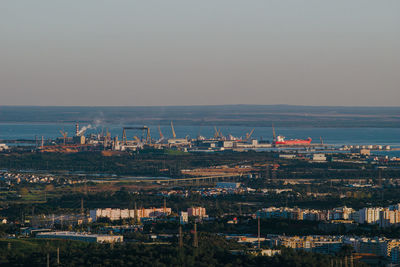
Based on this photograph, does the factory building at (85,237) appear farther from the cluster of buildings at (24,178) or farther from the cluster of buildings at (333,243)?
A: the cluster of buildings at (24,178)

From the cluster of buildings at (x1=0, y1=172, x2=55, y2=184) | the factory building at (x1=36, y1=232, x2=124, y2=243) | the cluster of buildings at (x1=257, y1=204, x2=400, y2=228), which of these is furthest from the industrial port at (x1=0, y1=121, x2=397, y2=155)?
the factory building at (x1=36, y1=232, x2=124, y2=243)

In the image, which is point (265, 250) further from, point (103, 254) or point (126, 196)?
point (126, 196)

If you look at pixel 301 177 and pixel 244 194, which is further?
pixel 301 177

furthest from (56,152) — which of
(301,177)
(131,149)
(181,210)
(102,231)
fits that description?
(102,231)

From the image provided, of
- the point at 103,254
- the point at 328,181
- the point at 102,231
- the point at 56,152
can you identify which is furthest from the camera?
the point at 56,152

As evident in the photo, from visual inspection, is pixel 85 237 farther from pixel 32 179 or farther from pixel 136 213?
pixel 32 179

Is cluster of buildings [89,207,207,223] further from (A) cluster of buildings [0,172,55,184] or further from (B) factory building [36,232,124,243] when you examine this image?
(A) cluster of buildings [0,172,55,184]

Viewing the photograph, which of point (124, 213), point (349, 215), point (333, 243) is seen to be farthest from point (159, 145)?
point (333, 243)

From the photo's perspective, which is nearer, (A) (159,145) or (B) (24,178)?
(B) (24,178)
